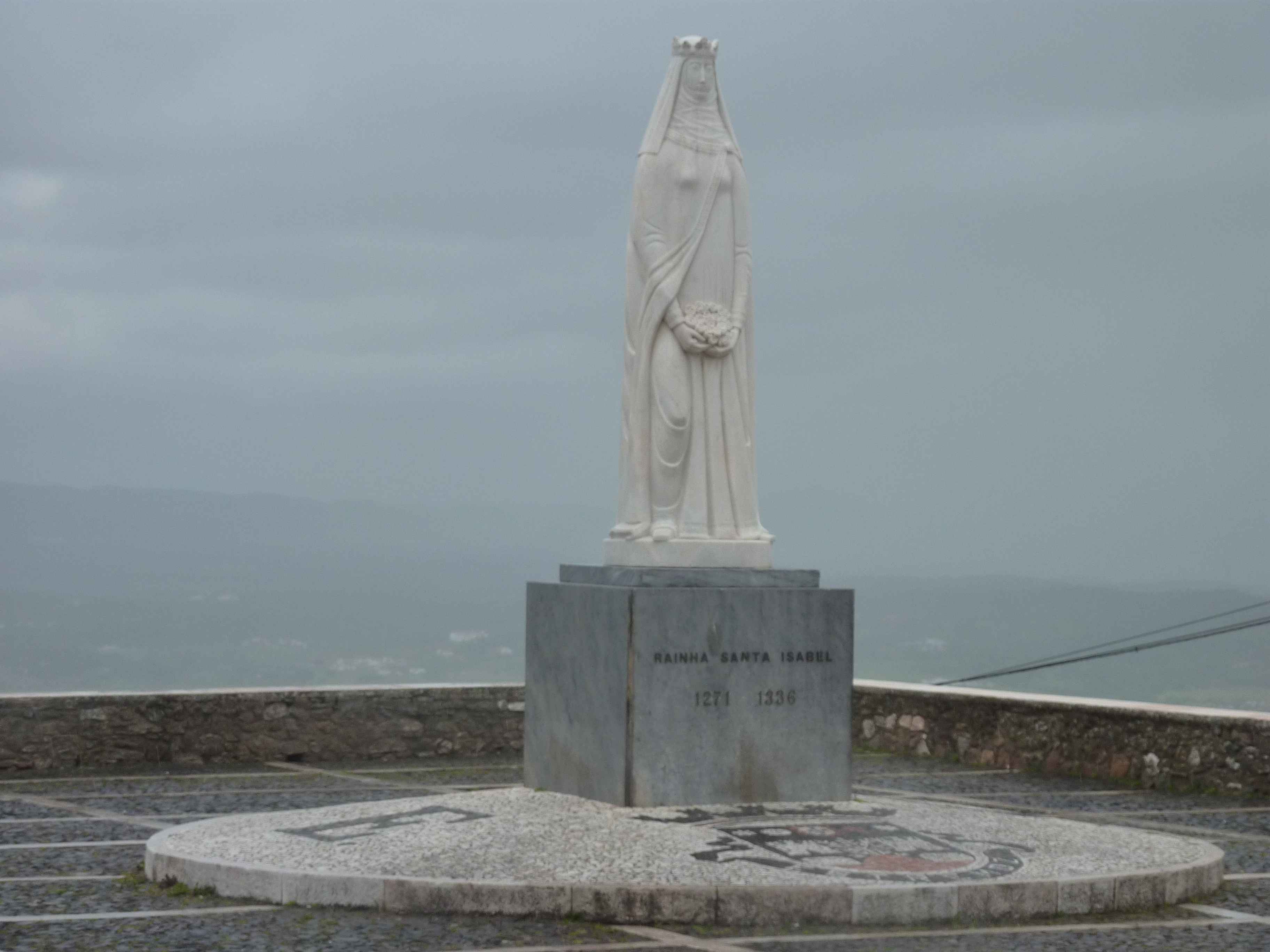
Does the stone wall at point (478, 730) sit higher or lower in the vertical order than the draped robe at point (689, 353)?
lower

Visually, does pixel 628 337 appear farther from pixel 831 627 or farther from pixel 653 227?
pixel 831 627

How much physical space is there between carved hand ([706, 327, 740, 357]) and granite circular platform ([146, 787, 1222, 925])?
245 cm

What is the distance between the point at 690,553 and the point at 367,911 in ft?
10.1

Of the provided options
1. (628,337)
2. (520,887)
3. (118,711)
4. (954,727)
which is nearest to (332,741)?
(118,711)

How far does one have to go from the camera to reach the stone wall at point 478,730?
1377cm

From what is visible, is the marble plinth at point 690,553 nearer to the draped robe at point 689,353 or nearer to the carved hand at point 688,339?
the draped robe at point 689,353

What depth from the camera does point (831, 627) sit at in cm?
1046

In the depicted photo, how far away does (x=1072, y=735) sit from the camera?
14.7 m

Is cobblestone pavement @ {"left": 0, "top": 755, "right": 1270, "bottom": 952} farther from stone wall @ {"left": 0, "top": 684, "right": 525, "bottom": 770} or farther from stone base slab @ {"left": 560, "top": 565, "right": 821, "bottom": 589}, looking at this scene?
stone base slab @ {"left": 560, "top": 565, "right": 821, "bottom": 589}

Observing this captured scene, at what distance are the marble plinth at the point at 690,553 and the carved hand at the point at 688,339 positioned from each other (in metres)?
1.04

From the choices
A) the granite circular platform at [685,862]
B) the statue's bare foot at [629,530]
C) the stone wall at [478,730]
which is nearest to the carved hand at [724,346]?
the statue's bare foot at [629,530]

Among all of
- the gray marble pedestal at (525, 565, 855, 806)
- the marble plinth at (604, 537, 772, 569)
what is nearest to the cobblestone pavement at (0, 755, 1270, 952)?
the gray marble pedestal at (525, 565, 855, 806)

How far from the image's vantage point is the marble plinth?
10555mm

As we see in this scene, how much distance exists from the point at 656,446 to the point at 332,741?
5.77 meters
